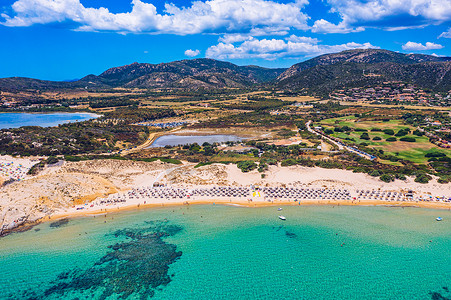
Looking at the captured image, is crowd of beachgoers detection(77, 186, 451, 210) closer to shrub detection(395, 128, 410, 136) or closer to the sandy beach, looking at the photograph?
the sandy beach

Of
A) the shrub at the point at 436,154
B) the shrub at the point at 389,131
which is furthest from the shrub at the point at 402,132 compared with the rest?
the shrub at the point at 436,154

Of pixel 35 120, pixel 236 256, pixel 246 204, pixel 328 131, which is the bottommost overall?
pixel 236 256

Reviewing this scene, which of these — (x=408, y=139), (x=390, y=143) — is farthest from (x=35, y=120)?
(x=408, y=139)

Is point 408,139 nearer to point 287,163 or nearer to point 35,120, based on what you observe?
point 287,163

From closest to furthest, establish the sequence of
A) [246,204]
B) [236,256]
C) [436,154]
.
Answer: [236,256] → [246,204] → [436,154]

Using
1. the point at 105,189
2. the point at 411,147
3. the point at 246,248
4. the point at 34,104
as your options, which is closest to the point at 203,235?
the point at 246,248

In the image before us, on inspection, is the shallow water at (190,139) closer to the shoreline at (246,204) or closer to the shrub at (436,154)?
the shoreline at (246,204)

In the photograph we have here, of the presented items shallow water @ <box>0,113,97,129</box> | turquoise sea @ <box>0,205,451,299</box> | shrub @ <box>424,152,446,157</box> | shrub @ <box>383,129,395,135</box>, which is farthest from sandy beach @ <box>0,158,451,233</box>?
shallow water @ <box>0,113,97,129</box>
